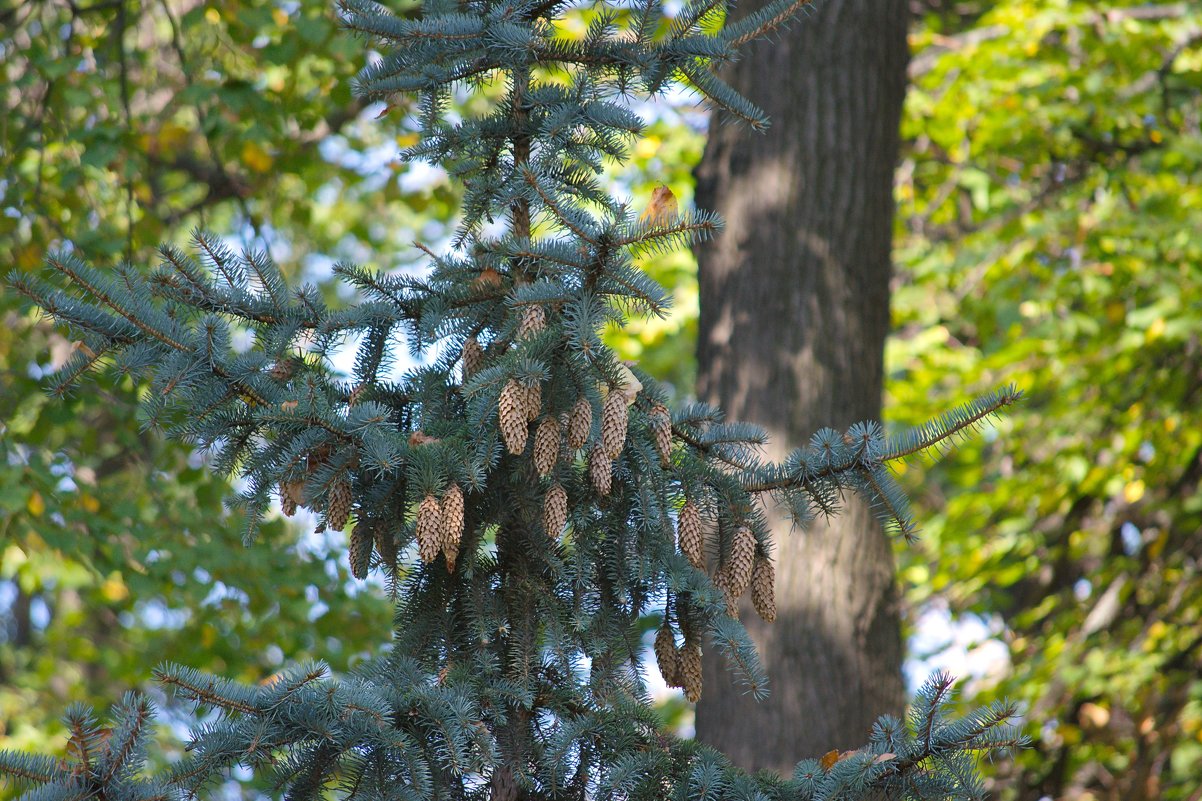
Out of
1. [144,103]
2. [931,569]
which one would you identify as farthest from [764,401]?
[144,103]

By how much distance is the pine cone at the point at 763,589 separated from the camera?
2.07 meters

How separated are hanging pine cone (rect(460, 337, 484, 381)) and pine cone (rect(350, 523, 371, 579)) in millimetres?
341

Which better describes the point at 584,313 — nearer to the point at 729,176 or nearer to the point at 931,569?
the point at 729,176

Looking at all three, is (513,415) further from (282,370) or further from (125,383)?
(125,383)

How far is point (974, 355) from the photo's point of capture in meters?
6.98

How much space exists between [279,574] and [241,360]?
372cm

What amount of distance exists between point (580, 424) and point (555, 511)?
15 centimetres

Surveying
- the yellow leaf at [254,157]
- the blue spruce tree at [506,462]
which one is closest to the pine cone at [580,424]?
the blue spruce tree at [506,462]

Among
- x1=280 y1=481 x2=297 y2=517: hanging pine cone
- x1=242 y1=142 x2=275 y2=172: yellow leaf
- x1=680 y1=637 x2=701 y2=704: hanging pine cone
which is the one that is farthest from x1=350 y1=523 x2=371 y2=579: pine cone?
x1=242 y1=142 x2=275 y2=172: yellow leaf

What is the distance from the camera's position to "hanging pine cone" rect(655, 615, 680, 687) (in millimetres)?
2135

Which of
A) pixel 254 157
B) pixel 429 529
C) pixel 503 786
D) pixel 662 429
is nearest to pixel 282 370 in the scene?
pixel 429 529

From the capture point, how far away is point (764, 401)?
3.87 metres

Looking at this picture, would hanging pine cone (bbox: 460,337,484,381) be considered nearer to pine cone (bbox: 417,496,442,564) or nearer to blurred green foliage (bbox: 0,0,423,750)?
pine cone (bbox: 417,496,442,564)

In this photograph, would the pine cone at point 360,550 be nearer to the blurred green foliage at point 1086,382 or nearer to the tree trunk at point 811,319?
the tree trunk at point 811,319
